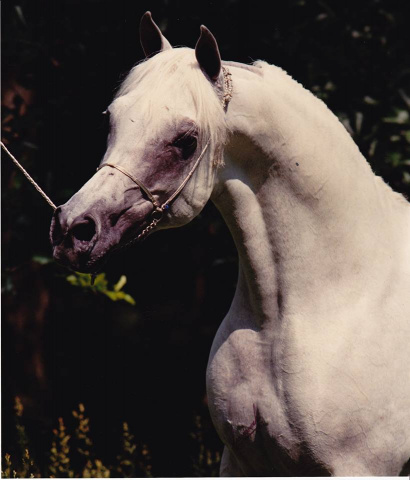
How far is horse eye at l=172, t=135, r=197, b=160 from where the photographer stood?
83.2 inches

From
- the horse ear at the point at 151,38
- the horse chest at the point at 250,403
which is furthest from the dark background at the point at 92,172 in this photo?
the horse chest at the point at 250,403

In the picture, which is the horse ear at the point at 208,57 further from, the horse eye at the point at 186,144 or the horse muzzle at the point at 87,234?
the horse muzzle at the point at 87,234

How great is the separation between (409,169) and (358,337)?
2108mm

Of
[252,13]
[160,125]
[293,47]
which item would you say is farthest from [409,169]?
[160,125]

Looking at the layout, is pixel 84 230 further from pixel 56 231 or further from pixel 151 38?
pixel 151 38

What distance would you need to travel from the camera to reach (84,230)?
200cm

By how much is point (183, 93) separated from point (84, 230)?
45 centimetres

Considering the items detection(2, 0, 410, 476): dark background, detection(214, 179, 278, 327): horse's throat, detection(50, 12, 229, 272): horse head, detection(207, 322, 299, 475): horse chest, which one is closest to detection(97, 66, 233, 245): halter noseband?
detection(50, 12, 229, 272): horse head

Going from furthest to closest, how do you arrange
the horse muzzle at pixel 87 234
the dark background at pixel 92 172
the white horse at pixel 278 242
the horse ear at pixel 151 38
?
the dark background at pixel 92 172
the horse ear at pixel 151 38
the white horse at pixel 278 242
the horse muzzle at pixel 87 234

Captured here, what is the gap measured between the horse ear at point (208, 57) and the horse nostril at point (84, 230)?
52 centimetres

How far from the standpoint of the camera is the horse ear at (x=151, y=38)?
93.6 inches

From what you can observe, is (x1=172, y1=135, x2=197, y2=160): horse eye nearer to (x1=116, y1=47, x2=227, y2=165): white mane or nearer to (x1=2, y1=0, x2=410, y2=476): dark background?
(x1=116, y1=47, x2=227, y2=165): white mane

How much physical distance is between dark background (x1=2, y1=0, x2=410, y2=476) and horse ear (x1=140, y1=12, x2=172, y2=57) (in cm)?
146

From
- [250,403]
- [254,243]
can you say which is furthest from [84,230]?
[250,403]
